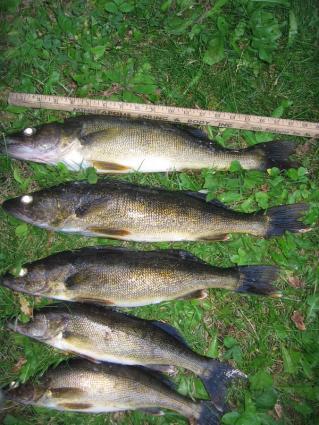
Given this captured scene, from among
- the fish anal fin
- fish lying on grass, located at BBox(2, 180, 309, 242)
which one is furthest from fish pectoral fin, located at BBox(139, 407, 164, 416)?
fish lying on grass, located at BBox(2, 180, 309, 242)

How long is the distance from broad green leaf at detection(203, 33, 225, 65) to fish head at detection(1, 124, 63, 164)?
1.72m

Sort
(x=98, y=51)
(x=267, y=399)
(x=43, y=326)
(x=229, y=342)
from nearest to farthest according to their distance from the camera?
(x=43, y=326), (x=267, y=399), (x=229, y=342), (x=98, y=51)

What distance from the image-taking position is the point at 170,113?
425 cm

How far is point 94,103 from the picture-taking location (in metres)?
4.21

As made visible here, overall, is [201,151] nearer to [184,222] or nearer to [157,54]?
[184,222]

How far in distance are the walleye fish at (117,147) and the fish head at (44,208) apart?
0.40 metres

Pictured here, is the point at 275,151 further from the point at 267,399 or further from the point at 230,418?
the point at 230,418

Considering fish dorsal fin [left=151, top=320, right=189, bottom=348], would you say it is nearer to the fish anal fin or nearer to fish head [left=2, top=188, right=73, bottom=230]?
the fish anal fin

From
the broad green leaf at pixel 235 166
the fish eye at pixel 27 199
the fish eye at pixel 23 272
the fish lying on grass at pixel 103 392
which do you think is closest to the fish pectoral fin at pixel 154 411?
the fish lying on grass at pixel 103 392

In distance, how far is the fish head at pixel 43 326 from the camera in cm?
369

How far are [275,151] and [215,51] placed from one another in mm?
1249

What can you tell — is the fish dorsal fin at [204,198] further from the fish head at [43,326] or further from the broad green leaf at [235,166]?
the fish head at [43,326]

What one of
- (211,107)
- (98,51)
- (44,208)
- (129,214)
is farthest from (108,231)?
(98,51)

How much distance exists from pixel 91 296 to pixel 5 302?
96 centimetres
